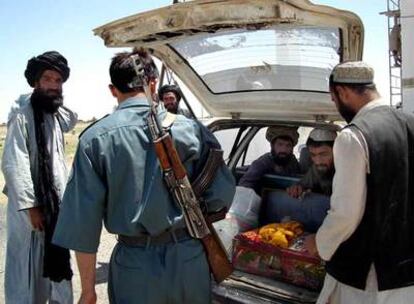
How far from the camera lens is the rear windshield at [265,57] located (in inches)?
115

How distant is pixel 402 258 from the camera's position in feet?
7.44

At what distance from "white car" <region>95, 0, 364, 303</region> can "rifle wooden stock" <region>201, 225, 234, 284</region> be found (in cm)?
68

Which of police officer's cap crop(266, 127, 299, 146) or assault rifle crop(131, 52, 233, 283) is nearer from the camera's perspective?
assault rifle crop(131, 52, 233, 283)

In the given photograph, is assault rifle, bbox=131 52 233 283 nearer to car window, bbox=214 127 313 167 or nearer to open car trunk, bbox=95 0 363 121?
open car trunk, bbox=95 0 363 121

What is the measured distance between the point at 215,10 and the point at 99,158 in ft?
3.26

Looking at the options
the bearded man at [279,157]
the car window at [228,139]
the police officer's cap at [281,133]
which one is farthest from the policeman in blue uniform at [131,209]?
the car window at [228,139]

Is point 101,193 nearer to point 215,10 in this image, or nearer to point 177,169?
point 177,169

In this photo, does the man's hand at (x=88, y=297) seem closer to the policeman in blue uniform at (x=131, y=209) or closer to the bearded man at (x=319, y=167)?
the policeman in blue uniform at (x=131, y=209)

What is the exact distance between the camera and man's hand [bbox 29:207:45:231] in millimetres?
3355

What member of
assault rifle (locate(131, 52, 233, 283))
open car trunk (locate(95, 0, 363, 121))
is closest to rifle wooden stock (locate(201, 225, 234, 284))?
assault rifle (locate(131, 52, 233, 283))

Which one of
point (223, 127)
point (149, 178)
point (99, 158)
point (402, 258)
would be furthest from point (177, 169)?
point (223, 127)

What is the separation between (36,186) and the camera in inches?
134

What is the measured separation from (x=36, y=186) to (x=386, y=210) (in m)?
2.38

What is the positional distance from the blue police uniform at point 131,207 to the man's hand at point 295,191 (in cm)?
162
